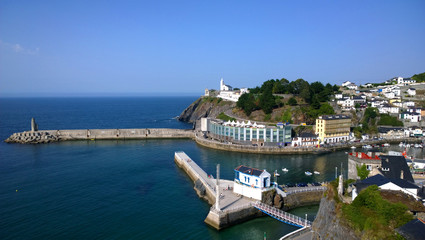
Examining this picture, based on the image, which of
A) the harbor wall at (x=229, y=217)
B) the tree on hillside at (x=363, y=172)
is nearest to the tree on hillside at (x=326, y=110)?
the tree on hillside at (x=363, y=172)

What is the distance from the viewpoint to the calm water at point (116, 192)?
24375mm

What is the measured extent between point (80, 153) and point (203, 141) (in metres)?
24.5

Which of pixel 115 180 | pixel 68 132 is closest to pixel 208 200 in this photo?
pixel 115 180

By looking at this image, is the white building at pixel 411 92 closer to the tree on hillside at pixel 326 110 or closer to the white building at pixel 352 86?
the white building at pixel 352 86

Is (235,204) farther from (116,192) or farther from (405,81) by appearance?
(405,81)

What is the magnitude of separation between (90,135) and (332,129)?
182 feet

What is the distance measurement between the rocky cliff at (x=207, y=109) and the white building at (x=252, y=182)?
6192 cm

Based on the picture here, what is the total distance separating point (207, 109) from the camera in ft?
331

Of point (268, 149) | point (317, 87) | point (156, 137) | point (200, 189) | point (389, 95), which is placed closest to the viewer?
point (200, 189)

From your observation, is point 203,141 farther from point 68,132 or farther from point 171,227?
point 171,227

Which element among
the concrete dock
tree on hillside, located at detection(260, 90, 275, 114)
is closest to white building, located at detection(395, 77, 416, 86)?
tree on hillside, located at detection(260, 90, 275, 114)

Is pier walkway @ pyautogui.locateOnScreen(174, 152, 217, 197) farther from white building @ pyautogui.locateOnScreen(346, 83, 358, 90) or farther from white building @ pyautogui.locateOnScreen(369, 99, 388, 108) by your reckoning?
white building @ pyautogui.locateOnScreen(346, 83, 358, 90)

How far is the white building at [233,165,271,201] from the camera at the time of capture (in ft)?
89.5

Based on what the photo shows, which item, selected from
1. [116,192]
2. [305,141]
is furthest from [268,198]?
[305,141]
